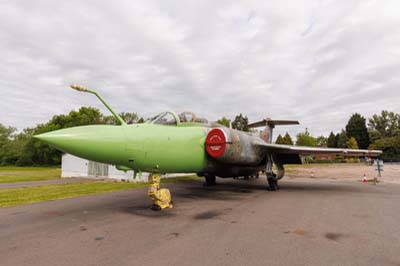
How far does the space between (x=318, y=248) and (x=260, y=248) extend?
2.91 ft

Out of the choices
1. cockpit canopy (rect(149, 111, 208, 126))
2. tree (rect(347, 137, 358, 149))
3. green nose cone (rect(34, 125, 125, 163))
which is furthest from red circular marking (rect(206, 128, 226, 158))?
tree (rect(347, 137, 358, 149))

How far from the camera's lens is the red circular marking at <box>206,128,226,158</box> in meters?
7.19

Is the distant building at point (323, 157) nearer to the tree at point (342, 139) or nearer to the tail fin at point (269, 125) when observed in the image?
the tail fin at point (269, 125)

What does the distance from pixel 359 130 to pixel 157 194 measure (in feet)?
289

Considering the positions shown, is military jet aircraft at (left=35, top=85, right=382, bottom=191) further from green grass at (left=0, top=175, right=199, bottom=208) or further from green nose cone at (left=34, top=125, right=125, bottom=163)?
green grass at (left=0, top=175, right=199, bottom=208)

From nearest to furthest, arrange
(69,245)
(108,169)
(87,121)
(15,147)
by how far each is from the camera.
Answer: (69,245) → (108,169) → (87,121) → (15,147)

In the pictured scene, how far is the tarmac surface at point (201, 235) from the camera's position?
333 centimetres

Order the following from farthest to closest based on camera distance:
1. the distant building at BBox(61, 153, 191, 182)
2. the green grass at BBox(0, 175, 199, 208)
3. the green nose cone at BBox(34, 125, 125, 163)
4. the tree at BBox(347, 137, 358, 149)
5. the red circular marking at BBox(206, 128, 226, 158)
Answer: the tree at BBox(347, 137, 358, 149) < the distant building at BBox(61, 153, 191, 182) < the green grass at BBox(0, 175, 199, 208) < the red circular marking at BBox(206, 128, 226, 158) < the green nose cone at BBox(34, 125, 125, 163)

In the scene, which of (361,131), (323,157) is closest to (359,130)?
(361,131)

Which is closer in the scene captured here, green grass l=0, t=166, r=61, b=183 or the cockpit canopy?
the cockpit canopy

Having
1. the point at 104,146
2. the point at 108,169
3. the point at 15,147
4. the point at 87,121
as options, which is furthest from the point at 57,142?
the point at 15,147

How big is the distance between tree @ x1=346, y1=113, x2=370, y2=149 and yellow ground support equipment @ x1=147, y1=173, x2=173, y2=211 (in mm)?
86461

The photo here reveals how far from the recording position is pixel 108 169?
60.4 feet

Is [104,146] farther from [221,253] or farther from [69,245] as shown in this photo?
[221,253]
